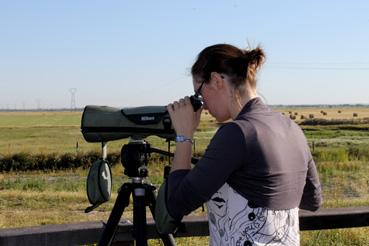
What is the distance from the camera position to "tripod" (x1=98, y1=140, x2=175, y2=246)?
6.37 ft

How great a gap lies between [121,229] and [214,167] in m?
0.97

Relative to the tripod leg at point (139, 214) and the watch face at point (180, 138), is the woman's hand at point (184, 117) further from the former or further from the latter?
the tripod leg at point (139, 214)

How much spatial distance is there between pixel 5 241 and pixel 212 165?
105 cm

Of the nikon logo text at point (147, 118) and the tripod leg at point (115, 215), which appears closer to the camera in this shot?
the nikon logo text at point (147, 118)

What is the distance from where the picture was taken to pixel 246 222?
1584mm

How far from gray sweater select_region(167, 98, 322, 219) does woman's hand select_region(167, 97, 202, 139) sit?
130 millimetres

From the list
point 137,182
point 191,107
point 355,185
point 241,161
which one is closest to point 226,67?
point 191,107

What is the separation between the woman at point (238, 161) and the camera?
1518 millimetres

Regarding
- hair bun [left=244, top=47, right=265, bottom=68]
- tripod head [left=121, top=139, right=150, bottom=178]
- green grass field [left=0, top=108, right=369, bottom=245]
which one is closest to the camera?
hair bun [left=244, top=47, right=265, bottom=68]

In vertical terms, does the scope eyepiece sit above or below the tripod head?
above

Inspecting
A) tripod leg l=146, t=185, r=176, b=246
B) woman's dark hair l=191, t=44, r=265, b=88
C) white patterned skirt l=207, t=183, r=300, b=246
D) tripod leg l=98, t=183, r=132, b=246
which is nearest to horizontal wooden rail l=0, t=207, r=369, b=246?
tripod leg l=146, t=185, r=176, b=246

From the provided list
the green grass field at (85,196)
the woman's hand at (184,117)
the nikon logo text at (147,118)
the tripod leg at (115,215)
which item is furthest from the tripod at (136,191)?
the green grass field at (85,196)

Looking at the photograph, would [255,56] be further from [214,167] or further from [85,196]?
[85,196]

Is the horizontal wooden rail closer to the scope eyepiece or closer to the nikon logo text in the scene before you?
the nikon logo text
